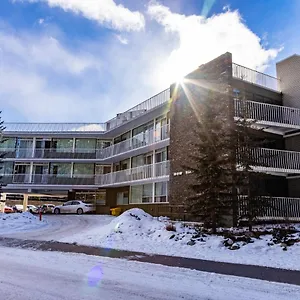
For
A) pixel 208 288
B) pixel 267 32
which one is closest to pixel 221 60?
pixel 267 32

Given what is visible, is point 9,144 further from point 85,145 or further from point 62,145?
point 85,145

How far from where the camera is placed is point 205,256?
10.3m

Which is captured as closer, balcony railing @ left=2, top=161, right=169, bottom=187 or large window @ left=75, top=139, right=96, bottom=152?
balcony railing @ left=2, top=161, right=169, bottom=187

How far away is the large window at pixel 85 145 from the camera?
37763mm

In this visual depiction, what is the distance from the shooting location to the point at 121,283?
21.8ft

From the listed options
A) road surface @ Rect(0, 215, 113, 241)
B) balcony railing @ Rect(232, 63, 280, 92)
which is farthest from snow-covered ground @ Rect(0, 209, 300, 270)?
balcony railing @ Rect(232, 63, 280, 92)

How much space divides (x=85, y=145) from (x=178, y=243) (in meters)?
27.4

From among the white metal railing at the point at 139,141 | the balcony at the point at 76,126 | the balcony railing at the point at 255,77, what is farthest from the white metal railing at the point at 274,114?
the balcony at the point at 76,126

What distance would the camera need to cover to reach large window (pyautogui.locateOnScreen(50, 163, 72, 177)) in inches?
1496

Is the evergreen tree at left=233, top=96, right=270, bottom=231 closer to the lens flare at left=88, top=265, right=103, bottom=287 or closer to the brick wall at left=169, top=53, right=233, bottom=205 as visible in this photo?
the brick wall at left=169, top=53, right=233, bottom=205

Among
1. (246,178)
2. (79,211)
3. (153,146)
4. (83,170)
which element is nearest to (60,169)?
(83,170)

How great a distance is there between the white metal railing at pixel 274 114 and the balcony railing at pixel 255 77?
2002mm

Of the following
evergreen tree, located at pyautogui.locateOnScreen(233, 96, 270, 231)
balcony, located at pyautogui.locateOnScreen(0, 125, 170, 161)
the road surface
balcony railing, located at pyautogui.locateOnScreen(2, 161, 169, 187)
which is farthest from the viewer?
balcony, located at pyautogui.locateOnScreen(0, 125, 170, 161)

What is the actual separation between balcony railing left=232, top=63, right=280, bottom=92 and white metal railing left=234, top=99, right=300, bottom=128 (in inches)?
78.8
